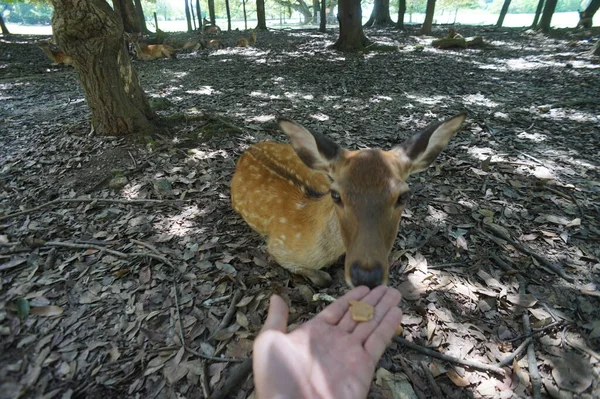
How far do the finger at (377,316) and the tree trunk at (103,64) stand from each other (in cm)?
423

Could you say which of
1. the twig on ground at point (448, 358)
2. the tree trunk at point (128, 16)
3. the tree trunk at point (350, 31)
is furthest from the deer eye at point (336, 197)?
the tree trunk at point (128, 16)

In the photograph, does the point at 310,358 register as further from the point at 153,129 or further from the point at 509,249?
the point at 153,129

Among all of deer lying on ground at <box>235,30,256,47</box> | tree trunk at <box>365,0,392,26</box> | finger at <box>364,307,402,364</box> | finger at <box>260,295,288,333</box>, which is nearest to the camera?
finger at <box>260,295,288,333</box>

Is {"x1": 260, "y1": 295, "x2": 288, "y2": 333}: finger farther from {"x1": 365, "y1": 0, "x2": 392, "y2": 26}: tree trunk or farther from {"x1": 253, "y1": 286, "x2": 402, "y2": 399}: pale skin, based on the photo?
{"x1": 365, "y1": 0, "x2": 392, "y2": 26}: tree trunk

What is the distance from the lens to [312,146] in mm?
2500

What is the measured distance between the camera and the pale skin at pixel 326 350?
1525 millimetres

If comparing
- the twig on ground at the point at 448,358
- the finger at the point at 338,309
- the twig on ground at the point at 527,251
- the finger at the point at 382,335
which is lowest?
the twig on ground at the point at 448,358

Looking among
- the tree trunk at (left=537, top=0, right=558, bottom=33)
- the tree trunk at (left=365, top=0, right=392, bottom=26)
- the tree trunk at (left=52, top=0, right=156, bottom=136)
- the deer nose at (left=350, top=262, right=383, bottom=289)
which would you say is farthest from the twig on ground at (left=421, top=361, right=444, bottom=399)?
the tree trunk at (left=365, top=0, right=392, bottom=26)

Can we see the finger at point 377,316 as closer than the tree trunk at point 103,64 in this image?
Yes

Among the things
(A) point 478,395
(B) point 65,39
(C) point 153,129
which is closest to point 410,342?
(A) point 478,395

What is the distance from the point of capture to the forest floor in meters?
2.08

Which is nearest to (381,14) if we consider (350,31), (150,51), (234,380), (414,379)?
(350,31)

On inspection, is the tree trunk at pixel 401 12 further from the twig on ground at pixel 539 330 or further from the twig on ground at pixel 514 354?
the twig on ground at pixel 514 354

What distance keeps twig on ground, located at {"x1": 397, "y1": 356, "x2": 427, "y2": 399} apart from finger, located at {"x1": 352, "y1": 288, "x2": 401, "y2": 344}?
1.55 feet
